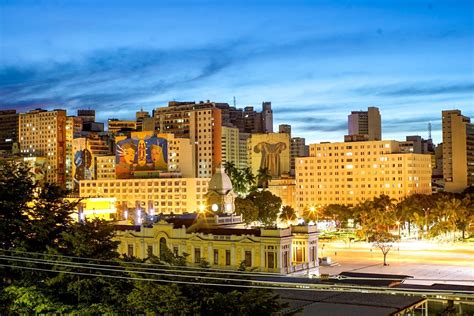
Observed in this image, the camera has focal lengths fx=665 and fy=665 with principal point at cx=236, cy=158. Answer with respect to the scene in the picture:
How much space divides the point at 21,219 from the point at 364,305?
77.0 ft

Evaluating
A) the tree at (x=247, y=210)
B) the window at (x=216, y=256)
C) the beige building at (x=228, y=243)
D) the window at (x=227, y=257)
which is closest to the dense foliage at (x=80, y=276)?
the beige building at (x=228, y=243)

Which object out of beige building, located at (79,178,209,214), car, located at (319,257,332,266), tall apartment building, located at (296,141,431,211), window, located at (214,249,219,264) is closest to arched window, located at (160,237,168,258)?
window, located at (214,249,219,264)

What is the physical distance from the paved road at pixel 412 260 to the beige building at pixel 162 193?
57.6 m

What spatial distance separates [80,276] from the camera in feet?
124

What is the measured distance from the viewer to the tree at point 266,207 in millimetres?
123062

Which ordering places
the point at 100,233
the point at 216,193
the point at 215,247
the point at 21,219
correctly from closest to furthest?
the point at 100,233, the point at 21,219, the point at 215,247, the point at 216,193

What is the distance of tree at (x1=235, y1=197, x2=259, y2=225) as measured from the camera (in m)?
118

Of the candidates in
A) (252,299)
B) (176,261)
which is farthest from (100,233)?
(252,299)

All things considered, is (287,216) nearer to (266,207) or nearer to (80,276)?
(266,207)

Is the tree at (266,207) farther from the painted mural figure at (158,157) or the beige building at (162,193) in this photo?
the painted mural figure at (158,157)

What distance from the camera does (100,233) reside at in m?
41.9

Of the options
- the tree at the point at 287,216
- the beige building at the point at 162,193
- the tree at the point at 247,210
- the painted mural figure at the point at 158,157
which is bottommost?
the tree at the point at 287,216

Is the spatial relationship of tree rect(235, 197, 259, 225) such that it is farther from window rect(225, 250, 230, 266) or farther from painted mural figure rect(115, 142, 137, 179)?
painted mural figure rect(115, 142, 137, 179)

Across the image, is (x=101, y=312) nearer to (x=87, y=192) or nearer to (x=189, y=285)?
(x=189, y=285)
